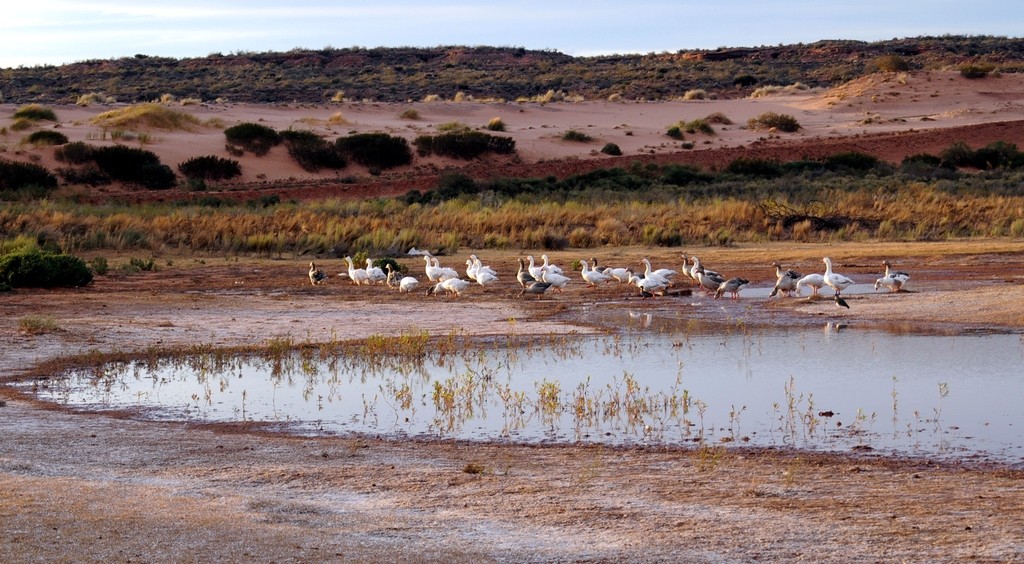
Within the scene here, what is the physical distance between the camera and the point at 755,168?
48031 mm

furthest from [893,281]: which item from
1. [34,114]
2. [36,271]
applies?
[34,114]

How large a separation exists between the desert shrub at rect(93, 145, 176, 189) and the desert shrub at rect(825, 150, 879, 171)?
1004 inches

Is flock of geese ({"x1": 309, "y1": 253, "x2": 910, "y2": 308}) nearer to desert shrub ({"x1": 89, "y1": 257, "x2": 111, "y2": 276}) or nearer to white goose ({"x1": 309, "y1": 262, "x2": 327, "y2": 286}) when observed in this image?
white goose ({"x1": 309, "y1": 262, "x2": 327, "y2": 286})

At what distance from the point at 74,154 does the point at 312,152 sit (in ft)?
31.0

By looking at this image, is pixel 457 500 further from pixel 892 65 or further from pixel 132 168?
pixel 892 65

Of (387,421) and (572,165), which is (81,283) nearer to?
(387,421)

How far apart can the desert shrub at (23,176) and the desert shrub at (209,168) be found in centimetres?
560

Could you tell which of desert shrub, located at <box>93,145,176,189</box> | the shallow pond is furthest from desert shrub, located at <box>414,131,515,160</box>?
the shallow pond

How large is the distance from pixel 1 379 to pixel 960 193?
2894 centimetres

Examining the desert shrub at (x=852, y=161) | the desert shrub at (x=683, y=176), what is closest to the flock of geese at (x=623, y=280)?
the desert shrub at (x=683, y=176)

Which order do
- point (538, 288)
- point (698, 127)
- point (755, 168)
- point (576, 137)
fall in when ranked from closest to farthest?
1. point (538, 288)
2. point (755, 168)
3. point (576, 137)
4. point (698, 127)

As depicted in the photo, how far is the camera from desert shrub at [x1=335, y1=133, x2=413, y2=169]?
52.1m

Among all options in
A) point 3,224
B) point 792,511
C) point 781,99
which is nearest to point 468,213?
point 3,224

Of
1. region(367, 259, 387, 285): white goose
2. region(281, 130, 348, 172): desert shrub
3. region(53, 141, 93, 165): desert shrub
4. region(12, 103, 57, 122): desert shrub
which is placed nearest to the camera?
region(367, 259, 387, 285): white goose
